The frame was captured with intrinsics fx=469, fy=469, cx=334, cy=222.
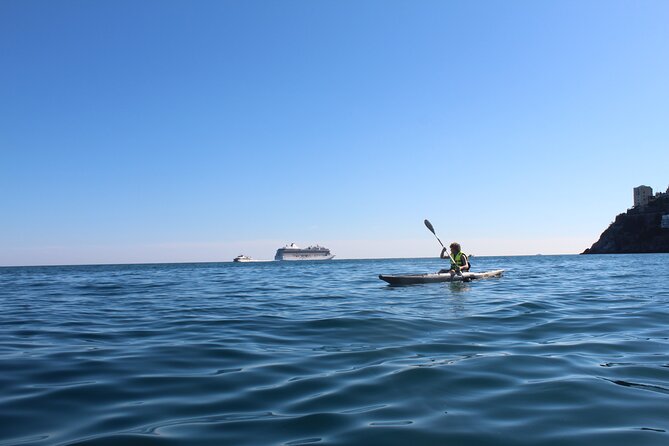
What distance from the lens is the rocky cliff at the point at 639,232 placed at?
110 metres

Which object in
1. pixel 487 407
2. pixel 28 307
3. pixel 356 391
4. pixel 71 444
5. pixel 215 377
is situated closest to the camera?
pixel 71 444

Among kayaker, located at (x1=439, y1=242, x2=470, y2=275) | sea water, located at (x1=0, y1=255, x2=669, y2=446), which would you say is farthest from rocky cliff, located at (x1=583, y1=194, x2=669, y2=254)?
sea water, located at (x1=0, y1=255, x2=669, y2=446)

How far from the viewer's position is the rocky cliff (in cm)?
10950

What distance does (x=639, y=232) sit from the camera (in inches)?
4518

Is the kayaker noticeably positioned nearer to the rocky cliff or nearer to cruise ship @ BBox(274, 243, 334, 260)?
the rocky cliff

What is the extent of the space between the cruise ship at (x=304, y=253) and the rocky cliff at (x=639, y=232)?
8059 centimetres

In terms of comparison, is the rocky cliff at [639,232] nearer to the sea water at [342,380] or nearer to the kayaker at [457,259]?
the kayaker at [457,259]

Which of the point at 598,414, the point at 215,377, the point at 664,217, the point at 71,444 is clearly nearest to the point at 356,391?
the point at 215,377

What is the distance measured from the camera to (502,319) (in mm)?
9344

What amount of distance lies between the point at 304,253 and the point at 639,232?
94.4 metres

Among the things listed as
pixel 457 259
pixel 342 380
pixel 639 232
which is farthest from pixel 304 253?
pixel 342 380

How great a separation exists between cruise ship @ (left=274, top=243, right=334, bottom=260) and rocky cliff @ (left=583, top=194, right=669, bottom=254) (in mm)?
80592

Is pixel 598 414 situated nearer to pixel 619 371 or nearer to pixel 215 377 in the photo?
pixel 619 371

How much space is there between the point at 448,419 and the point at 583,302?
10.5 metres
